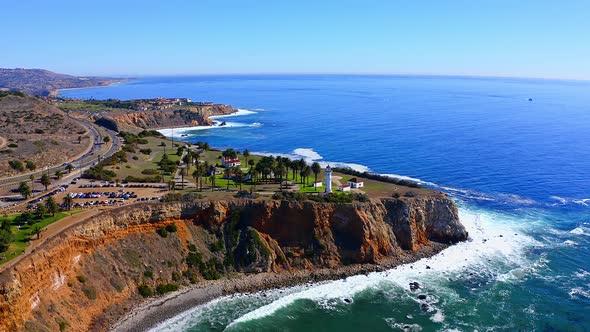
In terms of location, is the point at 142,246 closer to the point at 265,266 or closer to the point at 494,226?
the point at 265,266

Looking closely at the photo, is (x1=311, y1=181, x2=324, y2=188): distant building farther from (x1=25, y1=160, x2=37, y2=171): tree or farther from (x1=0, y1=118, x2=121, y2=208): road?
(x1=25, y1=160, x2=37, y2=171): tree

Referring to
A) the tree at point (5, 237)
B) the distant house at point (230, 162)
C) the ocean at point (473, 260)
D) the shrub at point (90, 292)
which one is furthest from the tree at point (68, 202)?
the distant house at point (230, 162)

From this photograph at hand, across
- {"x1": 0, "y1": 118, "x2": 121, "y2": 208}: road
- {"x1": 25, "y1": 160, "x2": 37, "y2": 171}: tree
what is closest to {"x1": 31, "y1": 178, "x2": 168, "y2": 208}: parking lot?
{"x1": 0, "y1": 118, "x2": 121, "y2": 208}: road

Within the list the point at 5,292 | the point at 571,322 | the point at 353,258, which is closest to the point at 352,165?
the point at 353,258

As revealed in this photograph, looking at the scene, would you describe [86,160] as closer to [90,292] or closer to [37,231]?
[37,231]

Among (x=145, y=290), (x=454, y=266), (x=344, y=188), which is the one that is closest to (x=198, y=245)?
(x=145, y=290)

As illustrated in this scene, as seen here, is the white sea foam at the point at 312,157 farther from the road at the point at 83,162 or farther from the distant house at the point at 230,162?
the road at the point at 83,162
